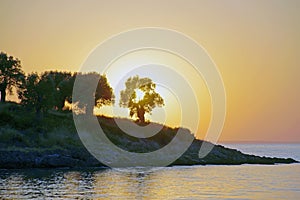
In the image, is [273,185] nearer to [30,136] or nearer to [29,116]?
[30,136]

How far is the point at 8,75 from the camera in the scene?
395 ft

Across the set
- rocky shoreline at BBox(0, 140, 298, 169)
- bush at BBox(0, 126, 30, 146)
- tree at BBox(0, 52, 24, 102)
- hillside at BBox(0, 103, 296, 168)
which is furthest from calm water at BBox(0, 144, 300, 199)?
tree at BBox(0, 52, 24, 102)

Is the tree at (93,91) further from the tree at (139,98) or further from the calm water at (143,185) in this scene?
the calm water at (143,185)

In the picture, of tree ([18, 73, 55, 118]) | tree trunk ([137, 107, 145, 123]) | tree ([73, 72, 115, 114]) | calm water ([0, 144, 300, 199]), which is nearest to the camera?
calm water ([0, 144, 300, 199])

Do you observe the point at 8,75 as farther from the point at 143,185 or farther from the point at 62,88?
the point at 143,185

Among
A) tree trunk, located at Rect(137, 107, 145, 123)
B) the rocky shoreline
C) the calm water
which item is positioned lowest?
the calm water

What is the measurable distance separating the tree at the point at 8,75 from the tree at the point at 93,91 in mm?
16428

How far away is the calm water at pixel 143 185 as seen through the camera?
5469cm

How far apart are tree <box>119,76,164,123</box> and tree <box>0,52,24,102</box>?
96.7 feet

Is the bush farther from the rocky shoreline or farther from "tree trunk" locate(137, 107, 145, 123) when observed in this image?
"tree trunk" locate(137, 107, 145, 123)

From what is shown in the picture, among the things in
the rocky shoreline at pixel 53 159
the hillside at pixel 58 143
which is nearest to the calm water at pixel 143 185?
the rocky shoreline at pixel 53 159

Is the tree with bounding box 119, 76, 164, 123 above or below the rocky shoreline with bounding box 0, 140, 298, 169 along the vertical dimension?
above

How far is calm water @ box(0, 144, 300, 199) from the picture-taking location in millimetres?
54688

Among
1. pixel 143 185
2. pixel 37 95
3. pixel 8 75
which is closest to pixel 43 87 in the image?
pixel 37 95
